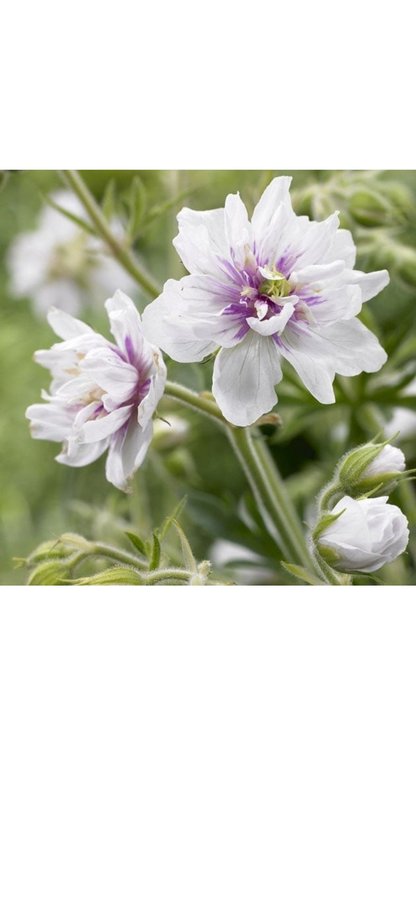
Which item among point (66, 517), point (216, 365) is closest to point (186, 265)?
point (216, 365)

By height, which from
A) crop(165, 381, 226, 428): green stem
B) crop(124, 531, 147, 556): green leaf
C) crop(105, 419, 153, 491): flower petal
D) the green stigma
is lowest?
crop(124, 531, 147, 556): green leaf

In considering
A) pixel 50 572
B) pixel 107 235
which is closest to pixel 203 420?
pixel 107 235

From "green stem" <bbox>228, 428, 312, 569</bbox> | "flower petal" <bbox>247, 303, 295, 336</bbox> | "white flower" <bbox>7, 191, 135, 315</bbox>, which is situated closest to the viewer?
"flower petal" <bbox>247, 303, 295, 336</bbox>

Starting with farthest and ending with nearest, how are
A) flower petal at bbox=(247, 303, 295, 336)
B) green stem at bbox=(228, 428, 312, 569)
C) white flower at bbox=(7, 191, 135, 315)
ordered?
1. white flower at bbox=(7, 191, 135, 315)
2. green stem at bbox=(228, 428, 312, 569)
3. flower petal at bbox=(247, 303, 295, 336)

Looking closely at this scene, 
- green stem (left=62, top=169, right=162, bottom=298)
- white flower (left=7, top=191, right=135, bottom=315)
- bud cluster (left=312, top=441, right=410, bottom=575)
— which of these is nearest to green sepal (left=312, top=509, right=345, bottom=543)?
bud cluster (left=312, top=441, right=410, bottom=575)

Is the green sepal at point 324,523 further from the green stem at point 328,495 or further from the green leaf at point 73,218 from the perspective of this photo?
the green leaf at point 73,218

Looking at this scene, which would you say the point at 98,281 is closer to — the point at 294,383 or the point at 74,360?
the point at 294,383

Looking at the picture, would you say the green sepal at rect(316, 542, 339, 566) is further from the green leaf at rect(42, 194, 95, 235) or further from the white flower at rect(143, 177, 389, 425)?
the green leaf at rect(42, 194, 95, 235)
